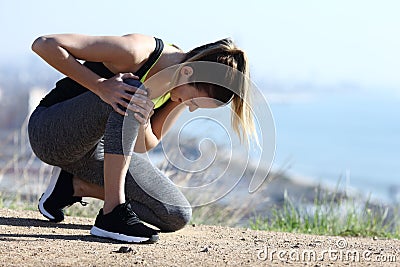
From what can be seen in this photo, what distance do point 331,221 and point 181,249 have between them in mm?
2299

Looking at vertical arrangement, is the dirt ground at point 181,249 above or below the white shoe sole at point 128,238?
below

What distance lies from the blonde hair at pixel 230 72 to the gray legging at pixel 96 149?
0.42 meters

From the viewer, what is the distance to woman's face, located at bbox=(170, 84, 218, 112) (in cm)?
387

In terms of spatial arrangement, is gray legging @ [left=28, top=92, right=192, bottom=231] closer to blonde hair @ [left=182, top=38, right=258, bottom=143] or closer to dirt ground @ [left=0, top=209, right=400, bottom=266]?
→ dirt ground @ [left=0, top=209, right=400, bottom=266]

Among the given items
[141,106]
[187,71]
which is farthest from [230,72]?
[141,106]

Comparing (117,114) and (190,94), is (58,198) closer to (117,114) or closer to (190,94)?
(117,114)

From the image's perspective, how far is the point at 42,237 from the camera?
384 centimetres

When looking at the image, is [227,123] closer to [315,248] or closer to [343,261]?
[315,248]

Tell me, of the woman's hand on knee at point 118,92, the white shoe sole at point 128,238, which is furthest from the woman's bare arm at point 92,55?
the white shoe sole at point 128,238

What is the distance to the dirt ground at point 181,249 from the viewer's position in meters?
3.35

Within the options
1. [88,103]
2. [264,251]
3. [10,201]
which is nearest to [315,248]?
[264,251]

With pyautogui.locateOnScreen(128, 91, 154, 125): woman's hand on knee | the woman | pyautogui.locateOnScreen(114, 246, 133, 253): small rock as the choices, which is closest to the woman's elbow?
the woman

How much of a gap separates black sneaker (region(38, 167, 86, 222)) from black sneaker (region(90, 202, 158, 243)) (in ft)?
1.85

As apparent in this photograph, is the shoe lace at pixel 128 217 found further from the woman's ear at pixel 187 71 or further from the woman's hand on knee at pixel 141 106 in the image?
the woman's ear at pixel 187 71
